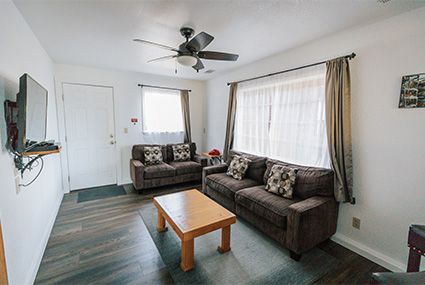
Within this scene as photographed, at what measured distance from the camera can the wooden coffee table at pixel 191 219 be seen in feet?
6.05

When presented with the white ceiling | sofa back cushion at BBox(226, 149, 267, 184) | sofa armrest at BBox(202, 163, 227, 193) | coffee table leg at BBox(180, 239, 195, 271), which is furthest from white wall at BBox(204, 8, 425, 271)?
sofa armrest at BBox(202, 163, 227, 193)

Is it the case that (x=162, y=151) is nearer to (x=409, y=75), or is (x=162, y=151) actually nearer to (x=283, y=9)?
(x=283, y=9)

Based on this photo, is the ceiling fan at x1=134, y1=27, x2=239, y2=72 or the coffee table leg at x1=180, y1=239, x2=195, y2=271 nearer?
the coffee table leg at x1=180, y1=239, x2=195, y2=271

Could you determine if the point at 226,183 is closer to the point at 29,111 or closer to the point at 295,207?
the point at 295,207

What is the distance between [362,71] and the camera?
2115mm

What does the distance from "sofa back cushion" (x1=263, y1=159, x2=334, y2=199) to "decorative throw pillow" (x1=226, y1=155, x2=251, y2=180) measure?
865 mm

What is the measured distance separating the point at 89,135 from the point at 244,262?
3791mm

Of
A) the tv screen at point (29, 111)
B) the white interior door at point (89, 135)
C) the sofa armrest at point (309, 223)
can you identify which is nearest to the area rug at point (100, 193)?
the white interior door at point (89, 135)

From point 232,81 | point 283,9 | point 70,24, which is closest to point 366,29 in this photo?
point 283,9

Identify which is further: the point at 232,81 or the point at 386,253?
the point at 232,81

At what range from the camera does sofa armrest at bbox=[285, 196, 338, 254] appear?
194 cm

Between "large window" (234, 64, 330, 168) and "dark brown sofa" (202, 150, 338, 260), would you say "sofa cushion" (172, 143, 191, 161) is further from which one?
"dark brown sofa" (202, 150, 338, 260)

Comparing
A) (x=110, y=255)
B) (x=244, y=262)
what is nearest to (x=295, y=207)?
(x=244, y=262)

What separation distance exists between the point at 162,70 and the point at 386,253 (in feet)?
14.5
